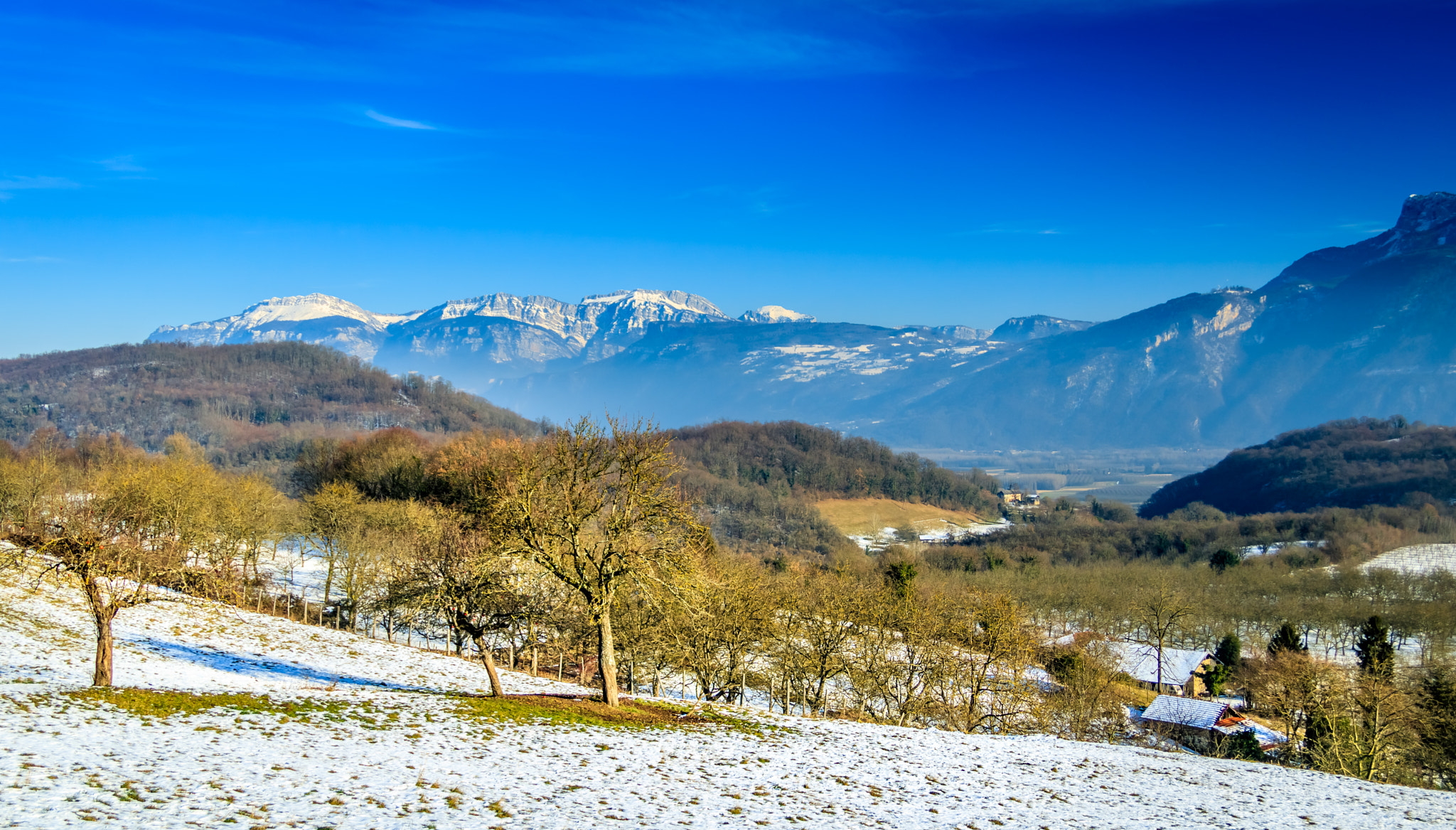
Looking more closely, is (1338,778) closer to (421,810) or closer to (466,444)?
(421,810)

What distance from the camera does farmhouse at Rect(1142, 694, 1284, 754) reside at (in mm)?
53438

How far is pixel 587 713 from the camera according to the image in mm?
23984

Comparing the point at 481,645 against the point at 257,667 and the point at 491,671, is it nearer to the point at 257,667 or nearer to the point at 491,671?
the point at 491,671

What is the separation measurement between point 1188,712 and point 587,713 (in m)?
52.4

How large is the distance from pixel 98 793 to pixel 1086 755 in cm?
2603

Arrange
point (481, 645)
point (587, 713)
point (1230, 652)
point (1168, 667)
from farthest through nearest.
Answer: point (1168, 667), point (1230, 652), point (481, 645), point (587, 713)

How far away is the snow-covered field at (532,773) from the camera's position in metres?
13.6

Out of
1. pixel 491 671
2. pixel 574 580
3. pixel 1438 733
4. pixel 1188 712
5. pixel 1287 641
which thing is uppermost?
pixel 574 580

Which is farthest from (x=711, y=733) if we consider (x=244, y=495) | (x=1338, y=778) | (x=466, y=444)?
(x=466, y=444)

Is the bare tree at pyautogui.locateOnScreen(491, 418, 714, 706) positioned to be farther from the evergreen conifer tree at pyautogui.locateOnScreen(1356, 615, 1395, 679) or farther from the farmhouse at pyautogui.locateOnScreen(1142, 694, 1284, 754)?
the evergreen conifer tree at pyautogui.locateOnScreen(1356, 615, 1395, 679)

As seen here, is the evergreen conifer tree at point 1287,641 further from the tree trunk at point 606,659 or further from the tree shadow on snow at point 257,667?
the tree shadow on snow at point 257,667

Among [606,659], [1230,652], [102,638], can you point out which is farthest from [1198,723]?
[102,638]

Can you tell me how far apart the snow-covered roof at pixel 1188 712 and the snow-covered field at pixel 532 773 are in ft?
114

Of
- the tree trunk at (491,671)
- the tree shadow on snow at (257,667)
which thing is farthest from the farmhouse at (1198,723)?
the tree shadow on snow at (257,667)
